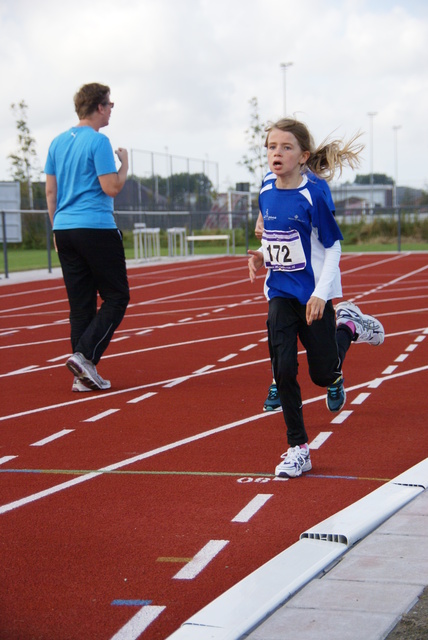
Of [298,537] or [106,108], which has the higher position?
[106,108]

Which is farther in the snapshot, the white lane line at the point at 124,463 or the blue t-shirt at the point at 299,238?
the blue t-shirt at the point at 299,238

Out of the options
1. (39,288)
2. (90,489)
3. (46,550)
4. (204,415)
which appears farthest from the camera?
(39,288)

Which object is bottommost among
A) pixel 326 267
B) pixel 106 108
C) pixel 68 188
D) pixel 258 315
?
pixel 258 315

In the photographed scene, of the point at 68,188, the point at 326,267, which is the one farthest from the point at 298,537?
the point at 68,188

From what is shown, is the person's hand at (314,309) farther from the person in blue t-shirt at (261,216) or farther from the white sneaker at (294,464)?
the white sneaker at (294,464)

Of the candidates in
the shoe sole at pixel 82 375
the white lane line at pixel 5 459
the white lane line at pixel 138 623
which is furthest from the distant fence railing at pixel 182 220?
the white lane line at pixel 138 623

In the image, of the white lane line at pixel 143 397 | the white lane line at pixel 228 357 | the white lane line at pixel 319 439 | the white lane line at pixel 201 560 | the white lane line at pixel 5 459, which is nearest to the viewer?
the white lane line at pixel 201 560

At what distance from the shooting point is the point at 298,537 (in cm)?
393

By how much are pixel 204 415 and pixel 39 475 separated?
65.3 inches

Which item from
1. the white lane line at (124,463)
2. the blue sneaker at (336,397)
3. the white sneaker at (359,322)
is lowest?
the white lane line at (124,463)

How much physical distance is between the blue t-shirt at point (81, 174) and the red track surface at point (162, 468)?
1275mm

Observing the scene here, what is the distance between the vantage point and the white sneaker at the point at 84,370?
7.23m

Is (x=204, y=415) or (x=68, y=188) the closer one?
(x=204, y=415)

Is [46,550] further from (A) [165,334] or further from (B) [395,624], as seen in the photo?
(A) [165,334]
